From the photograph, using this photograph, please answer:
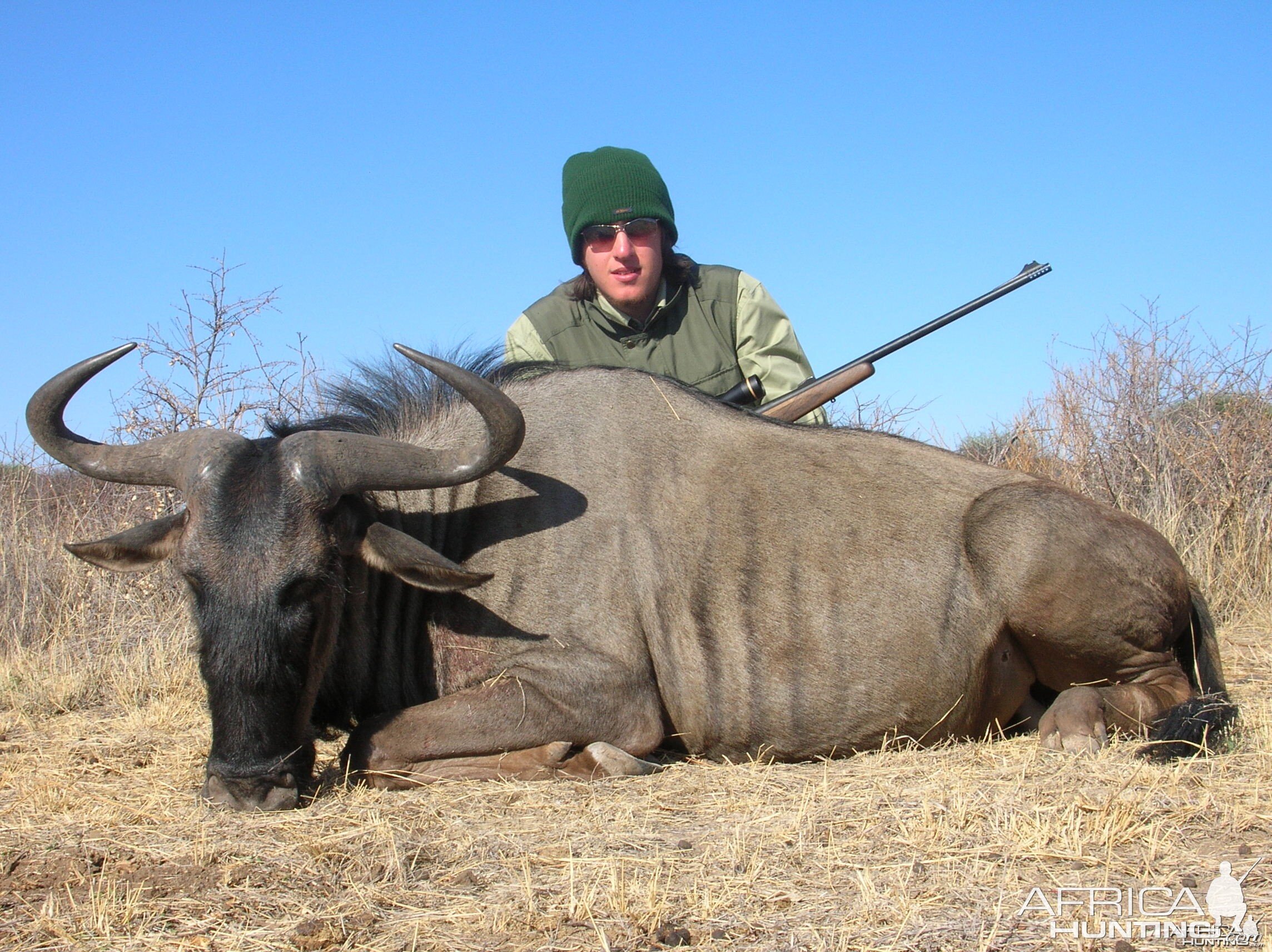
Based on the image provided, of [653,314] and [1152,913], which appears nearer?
[1152,913]

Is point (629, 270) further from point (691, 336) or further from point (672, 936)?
point (672, 936)

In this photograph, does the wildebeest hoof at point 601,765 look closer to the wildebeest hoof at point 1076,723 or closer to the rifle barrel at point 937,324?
the wildebeest hoof at point 1076,723

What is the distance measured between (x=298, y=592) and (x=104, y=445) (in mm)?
1361

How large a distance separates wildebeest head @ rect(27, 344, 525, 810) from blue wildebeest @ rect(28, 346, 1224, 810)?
0.01 metres

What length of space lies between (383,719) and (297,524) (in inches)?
35.1

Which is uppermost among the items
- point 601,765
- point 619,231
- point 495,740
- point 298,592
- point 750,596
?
point 619,231

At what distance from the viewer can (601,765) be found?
4324 mm

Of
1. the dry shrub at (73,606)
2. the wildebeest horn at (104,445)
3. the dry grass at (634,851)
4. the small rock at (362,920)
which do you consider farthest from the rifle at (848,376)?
the dry shrub at (73,606)

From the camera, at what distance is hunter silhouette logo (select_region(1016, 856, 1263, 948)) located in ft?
8.30

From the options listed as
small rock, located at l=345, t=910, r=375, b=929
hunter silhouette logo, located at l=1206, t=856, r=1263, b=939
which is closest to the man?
hunter silhouette logo, located at l=1206, t=856, r=1263, b=939

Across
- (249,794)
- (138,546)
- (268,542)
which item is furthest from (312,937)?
(138,546)

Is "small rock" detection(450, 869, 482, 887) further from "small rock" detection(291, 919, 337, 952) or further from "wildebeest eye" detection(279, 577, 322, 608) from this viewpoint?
"wildebeest eye" detection(279, 577, 322, 608)

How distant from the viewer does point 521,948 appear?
2.57 metres

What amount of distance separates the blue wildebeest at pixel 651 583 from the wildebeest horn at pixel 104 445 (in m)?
0.01
